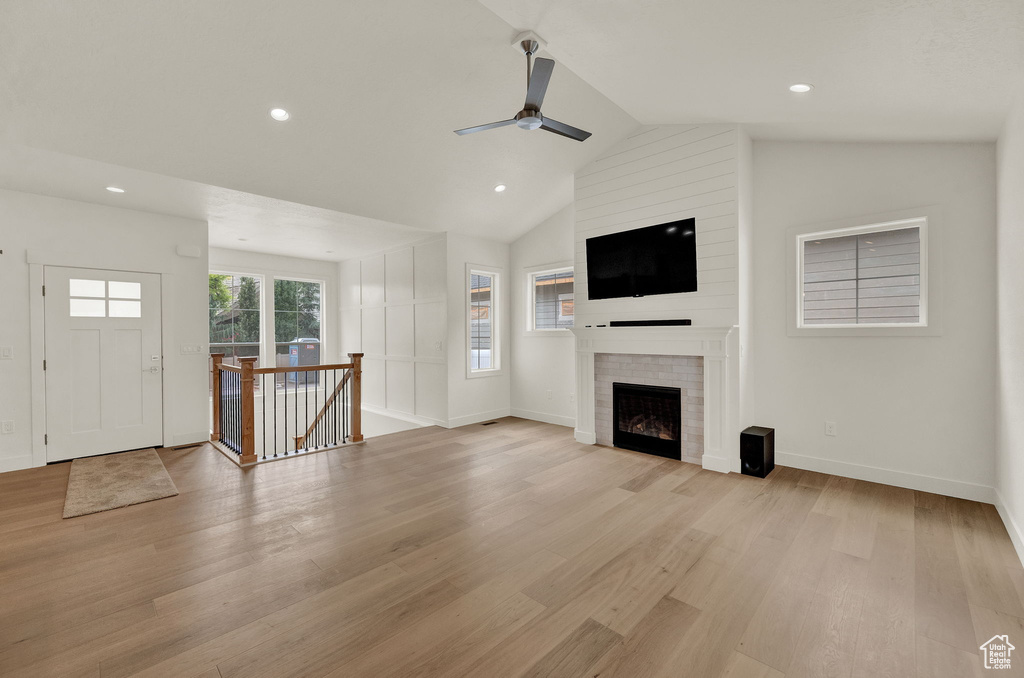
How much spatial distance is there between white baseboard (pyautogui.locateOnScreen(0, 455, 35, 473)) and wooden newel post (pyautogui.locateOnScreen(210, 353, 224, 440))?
1.56 meters

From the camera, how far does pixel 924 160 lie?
3641 millimetres

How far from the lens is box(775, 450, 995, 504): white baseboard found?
11.4 feet

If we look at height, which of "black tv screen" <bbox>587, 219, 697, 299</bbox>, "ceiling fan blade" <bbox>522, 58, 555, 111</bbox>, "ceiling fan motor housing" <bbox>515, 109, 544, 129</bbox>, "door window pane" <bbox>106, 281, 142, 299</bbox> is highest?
"ceiling fan blade" <bbox>522, 58, 555, 111</bbox>

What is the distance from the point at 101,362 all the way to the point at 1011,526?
26.3 ft

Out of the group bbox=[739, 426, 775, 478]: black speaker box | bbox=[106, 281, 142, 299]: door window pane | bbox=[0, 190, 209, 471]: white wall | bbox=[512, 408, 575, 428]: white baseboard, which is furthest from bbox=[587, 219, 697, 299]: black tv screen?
bbox=[106, 281, 142, 299]: door window pane

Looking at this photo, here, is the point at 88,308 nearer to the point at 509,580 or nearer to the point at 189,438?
the point at 189,438

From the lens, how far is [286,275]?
783 cm

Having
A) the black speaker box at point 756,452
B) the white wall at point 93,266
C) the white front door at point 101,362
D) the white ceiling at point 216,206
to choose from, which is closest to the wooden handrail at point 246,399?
the white wall at point 93,266

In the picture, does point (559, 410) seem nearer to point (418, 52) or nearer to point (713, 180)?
point (713, 180)

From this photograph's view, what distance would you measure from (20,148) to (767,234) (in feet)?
21.3

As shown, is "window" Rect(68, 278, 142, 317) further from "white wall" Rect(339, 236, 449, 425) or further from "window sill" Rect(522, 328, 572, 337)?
"window sill" Rect(522, 328, 572, 337)

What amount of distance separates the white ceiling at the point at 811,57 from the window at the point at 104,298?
16.3ft

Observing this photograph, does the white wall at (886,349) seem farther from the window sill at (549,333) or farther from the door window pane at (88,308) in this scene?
the door window pane at (88,308)

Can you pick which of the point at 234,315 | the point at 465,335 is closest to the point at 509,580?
the point at 465,335
